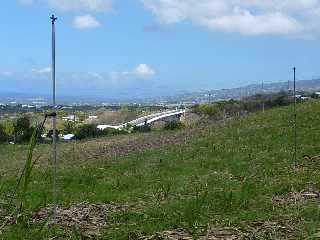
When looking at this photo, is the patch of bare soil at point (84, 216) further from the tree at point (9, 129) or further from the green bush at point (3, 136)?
the tree at point (9, 129)

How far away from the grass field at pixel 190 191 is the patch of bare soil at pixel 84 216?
0.05 feet

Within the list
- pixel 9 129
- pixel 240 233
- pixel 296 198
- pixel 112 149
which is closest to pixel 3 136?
pixel 9 129

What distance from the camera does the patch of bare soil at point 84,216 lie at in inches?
303

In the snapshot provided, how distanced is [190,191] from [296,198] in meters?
2.26

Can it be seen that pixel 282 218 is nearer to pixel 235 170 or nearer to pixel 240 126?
pixel 235 170

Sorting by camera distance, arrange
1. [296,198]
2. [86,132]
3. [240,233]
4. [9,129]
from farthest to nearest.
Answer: [9,129], [86,132], [296,198], [240,233]

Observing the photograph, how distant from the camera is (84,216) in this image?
852 cm

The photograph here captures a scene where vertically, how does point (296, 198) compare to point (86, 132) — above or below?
above

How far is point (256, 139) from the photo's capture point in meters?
17.4

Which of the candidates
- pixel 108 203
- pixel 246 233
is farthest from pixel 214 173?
pixel 246 233

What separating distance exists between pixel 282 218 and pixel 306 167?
492 cm

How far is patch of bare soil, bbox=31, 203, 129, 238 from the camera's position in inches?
303

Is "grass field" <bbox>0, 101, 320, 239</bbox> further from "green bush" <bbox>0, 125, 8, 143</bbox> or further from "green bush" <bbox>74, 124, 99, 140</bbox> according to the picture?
"green bush" <bbox>0, 125, 8, 143</bbox>

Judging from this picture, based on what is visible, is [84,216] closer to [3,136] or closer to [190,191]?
[190,191]
